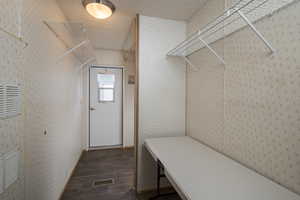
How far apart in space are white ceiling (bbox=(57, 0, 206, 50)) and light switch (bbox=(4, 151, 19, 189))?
1.70 metres

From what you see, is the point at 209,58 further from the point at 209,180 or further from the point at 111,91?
the point at 111,91

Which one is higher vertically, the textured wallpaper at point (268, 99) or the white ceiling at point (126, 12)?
the white ceiling at point (126, 12)

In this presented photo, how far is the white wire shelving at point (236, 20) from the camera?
0.92 metres

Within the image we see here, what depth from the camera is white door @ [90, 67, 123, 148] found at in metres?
3.57

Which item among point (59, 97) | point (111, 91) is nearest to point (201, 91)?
point (59, 97)

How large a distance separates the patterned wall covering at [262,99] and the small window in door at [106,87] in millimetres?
2670

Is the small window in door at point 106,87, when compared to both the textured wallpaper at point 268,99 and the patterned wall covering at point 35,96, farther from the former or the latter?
the textured wallpaper at point 268,99

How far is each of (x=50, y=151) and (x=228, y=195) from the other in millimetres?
1731

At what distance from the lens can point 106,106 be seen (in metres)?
3.66

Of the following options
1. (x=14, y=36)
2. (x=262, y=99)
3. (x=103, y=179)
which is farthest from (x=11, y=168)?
(x=262, y=99)

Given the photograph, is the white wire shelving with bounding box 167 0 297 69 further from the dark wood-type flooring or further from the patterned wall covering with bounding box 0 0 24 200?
the dark wood-type flooring

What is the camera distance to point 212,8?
5.19 feet

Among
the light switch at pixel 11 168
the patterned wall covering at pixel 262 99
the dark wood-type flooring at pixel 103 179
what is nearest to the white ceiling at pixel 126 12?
the patterned wall covering at pixel 262 99

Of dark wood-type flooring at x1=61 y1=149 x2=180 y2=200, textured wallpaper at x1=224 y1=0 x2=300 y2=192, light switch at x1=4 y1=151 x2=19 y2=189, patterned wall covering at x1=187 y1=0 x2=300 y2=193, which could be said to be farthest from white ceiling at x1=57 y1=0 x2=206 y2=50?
dark wood-type flooring at x1=61 y1=149 x2=180 y2=200
